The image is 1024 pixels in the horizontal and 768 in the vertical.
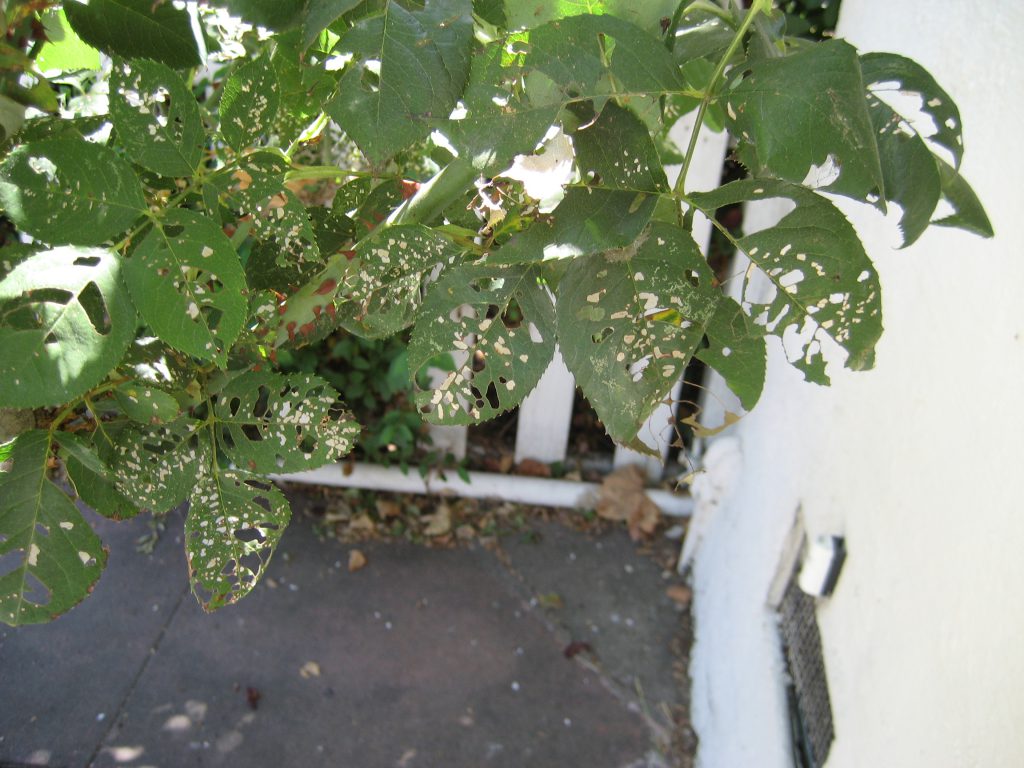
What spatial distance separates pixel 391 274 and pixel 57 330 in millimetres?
268

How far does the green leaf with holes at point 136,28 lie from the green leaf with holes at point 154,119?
0.12 meters

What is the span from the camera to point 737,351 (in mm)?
689

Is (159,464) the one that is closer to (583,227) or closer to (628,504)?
(583,227)

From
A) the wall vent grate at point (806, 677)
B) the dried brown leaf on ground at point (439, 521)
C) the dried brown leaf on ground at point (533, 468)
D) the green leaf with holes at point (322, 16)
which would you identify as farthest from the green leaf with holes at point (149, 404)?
the dried brown leaf on ground at point (533, 468)

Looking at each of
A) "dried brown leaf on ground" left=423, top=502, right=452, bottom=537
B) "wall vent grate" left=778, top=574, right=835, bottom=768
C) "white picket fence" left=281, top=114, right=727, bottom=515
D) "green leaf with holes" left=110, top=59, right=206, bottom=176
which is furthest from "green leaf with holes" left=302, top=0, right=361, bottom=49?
"dried brown leaf on ground" left=423, top=502, right=452, bottom=537

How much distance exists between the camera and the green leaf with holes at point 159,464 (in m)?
0.80

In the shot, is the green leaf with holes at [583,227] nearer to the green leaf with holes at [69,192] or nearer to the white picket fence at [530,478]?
the green leaf with holes at [69,192]

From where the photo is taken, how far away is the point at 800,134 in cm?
57

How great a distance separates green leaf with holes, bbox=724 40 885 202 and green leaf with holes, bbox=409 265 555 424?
→ 23 centimetres

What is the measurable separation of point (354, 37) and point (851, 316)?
0.46m

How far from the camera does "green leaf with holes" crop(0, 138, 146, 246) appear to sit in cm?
63

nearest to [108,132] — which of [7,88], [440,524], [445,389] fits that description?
[7,88]

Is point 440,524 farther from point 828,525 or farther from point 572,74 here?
point 572,74

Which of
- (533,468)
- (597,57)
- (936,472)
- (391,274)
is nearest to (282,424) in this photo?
(391,274)
